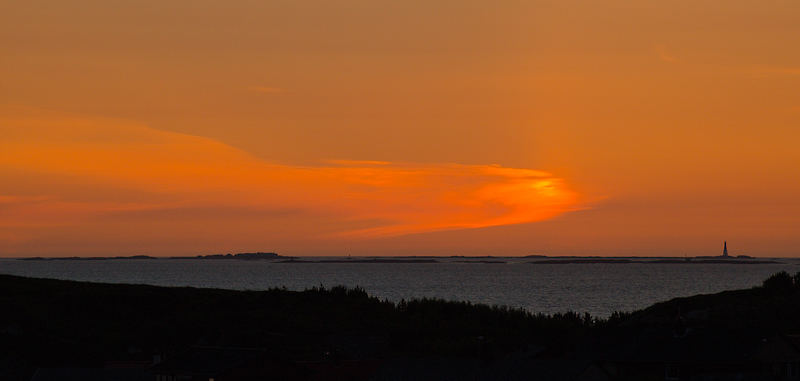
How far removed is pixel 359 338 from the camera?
90188 millimetres

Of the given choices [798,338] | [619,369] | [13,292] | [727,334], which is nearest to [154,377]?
[619,369]

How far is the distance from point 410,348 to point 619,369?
3276 centimetres

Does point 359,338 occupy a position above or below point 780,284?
below

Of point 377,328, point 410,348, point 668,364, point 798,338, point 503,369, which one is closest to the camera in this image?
point 668,364

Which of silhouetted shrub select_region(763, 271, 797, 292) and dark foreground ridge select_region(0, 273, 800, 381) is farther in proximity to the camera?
silhouetted shrub select_region(763, 271, 797, 292)

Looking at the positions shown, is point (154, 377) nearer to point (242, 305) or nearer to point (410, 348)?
point (410, 348)

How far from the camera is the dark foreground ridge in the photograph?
6525 centimetres

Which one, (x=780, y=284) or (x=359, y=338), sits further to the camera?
(x=780, y=284)

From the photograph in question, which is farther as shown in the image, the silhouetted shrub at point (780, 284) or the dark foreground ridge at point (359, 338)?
the silhouetted shrub at point (780, 284)

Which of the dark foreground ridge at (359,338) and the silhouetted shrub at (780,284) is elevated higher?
the silhouetted shrub at (780,284)

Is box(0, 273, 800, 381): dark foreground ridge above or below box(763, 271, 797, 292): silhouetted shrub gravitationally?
below

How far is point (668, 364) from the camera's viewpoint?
64.1 meters

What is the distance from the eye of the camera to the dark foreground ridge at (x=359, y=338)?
2569 inches

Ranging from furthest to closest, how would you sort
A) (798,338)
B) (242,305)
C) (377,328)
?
(242,305) → (377,328) → (798,338)
